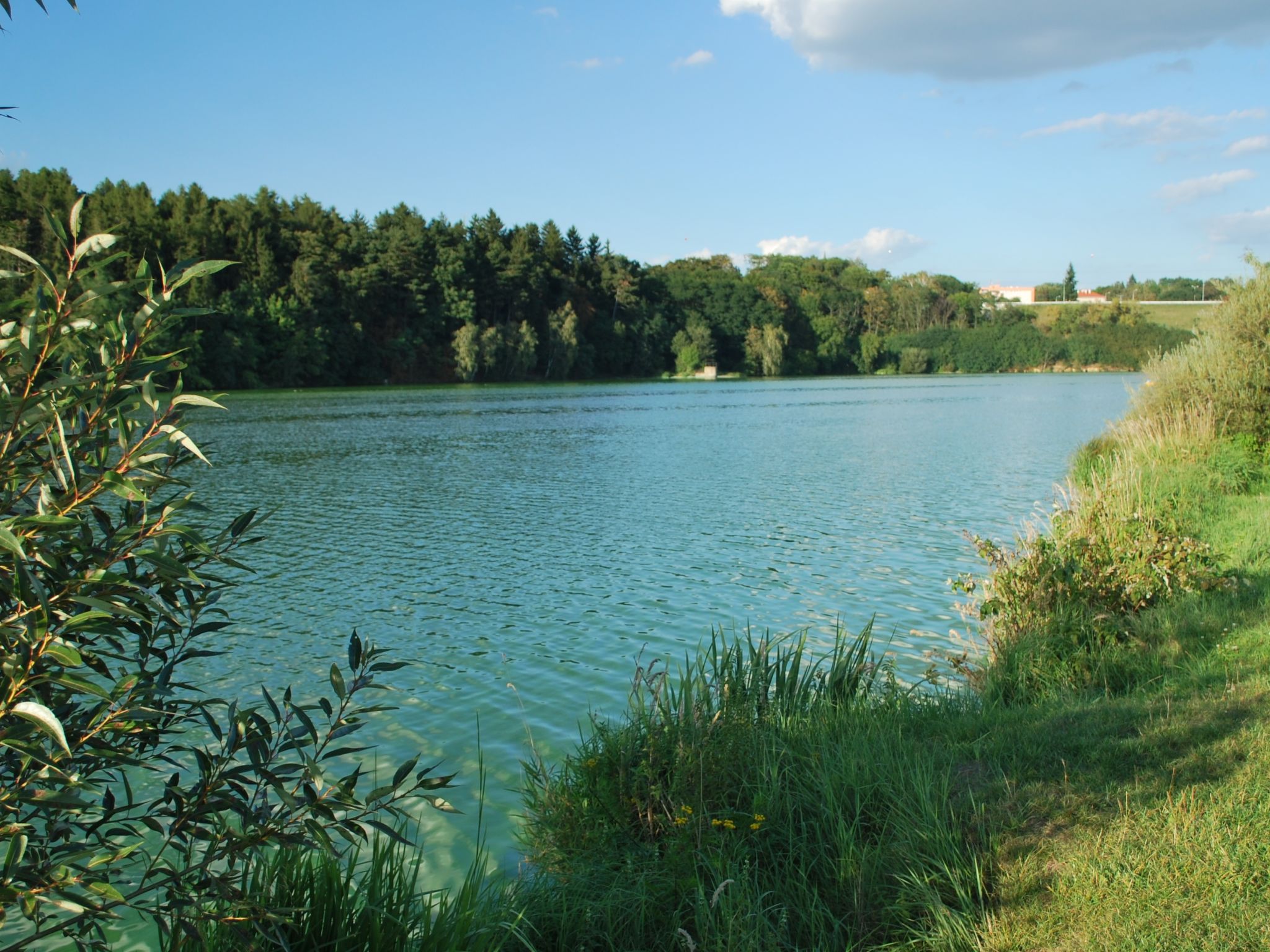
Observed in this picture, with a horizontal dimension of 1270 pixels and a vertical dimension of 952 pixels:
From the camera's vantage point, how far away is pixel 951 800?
164 inches

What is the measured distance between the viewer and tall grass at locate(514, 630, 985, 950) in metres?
3.62

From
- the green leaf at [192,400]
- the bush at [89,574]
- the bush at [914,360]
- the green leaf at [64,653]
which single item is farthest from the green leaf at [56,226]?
the bush at [914,360]

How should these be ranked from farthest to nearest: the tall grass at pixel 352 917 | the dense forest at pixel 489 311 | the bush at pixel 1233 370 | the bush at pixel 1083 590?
the dense forest at pixel 489 311, the bush at pixel 1233 370, the bush at pixel 1083 590, the tall grass at pixel 352 917

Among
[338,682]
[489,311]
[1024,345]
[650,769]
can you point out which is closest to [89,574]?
[338,682]

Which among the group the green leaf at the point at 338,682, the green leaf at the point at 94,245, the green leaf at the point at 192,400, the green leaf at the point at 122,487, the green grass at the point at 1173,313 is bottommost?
the green leaf at the point at 338,682

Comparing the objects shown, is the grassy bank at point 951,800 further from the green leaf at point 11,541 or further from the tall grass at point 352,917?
the green leaf at point 11,541

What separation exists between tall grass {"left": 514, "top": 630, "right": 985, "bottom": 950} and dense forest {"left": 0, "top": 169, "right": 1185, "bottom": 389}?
36.8 metres

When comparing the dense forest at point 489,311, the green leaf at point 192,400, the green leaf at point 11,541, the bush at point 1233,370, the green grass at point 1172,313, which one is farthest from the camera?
the green grass at point 1172,313

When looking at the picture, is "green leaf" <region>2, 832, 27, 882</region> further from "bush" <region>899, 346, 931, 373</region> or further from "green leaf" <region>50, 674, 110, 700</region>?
"bush" <region>899, 346, 931, 373</region>

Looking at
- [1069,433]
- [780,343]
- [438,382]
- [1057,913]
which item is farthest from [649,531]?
[780,343]

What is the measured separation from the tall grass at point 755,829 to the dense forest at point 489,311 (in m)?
36.8

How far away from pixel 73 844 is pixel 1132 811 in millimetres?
3877

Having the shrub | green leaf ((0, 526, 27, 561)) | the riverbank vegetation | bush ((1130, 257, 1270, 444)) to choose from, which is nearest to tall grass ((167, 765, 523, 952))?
the riverbank vegetation

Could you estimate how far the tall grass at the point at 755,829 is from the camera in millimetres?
3617
